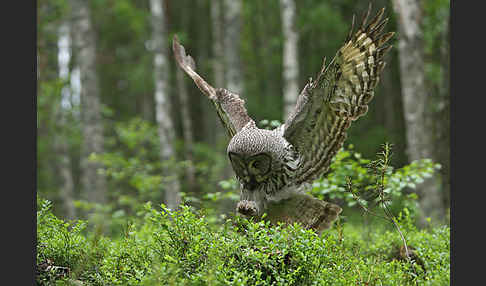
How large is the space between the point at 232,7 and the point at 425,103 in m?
6.20

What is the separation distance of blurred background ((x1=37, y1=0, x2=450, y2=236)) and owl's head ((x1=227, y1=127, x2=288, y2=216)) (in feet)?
1.08

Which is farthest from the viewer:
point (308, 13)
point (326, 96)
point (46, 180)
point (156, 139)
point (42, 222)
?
point (46, 180)

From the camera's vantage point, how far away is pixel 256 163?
4.05 m

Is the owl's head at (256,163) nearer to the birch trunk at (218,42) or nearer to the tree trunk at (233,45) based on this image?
the tree trunk at (233,45)

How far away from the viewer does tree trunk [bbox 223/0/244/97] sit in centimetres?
1226

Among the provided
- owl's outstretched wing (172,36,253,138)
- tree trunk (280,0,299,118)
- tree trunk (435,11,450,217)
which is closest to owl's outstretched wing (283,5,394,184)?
owl's outstretched wing (172,36,253,138)

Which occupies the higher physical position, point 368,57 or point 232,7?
point 232,7

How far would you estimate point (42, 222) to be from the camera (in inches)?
153

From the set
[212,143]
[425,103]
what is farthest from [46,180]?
[425,103]

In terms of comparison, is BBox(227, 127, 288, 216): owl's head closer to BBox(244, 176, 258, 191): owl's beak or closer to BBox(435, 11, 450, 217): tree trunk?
BBox(244, 176, 258, 191): owl's beak

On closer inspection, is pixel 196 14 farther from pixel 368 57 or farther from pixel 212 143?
pixel 368 57

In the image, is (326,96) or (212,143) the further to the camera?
(212,143)

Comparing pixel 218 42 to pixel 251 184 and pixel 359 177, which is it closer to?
pixel 359 177

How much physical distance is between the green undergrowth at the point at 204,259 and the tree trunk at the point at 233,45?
858 centimetres
